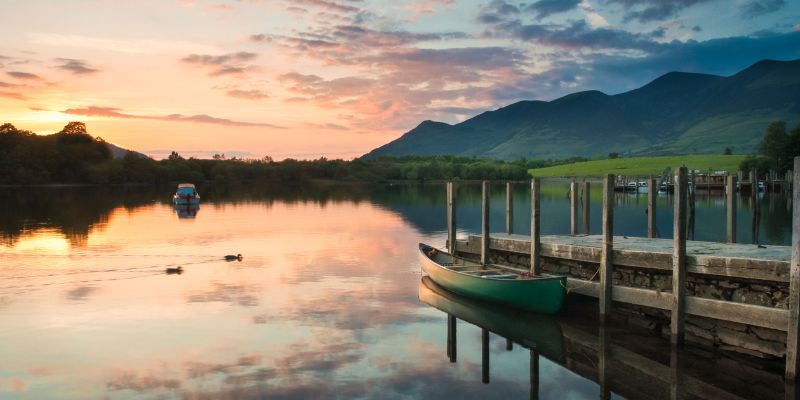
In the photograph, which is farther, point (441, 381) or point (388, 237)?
point (388, 237)

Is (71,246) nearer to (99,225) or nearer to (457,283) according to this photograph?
(99,225)

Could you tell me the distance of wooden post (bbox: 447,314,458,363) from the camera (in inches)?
621

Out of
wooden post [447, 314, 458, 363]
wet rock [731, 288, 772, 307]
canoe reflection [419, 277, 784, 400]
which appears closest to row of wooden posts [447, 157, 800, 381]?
canoe reflection [419, 277, 784, 400]

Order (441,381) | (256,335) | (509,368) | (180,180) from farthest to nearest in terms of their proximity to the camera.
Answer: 1. (180,180)
2. (256,335)
3. (509,368)
4. (441,381)

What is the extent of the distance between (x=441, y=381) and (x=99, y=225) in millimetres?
43192

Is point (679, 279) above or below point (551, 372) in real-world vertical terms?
above

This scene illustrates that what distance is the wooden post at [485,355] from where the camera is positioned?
14217 millimetres

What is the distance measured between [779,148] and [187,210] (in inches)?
3416

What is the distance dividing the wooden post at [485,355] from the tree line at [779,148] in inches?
3561

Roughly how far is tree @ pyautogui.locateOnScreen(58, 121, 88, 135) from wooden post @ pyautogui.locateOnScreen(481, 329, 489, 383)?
181 metres

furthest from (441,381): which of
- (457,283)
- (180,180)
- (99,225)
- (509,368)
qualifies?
(180,180)

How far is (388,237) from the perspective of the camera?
142 ft

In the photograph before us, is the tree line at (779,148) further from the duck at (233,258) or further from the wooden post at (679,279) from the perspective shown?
the wooden post at (679,279)

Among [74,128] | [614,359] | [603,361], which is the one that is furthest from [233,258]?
[74,128]
